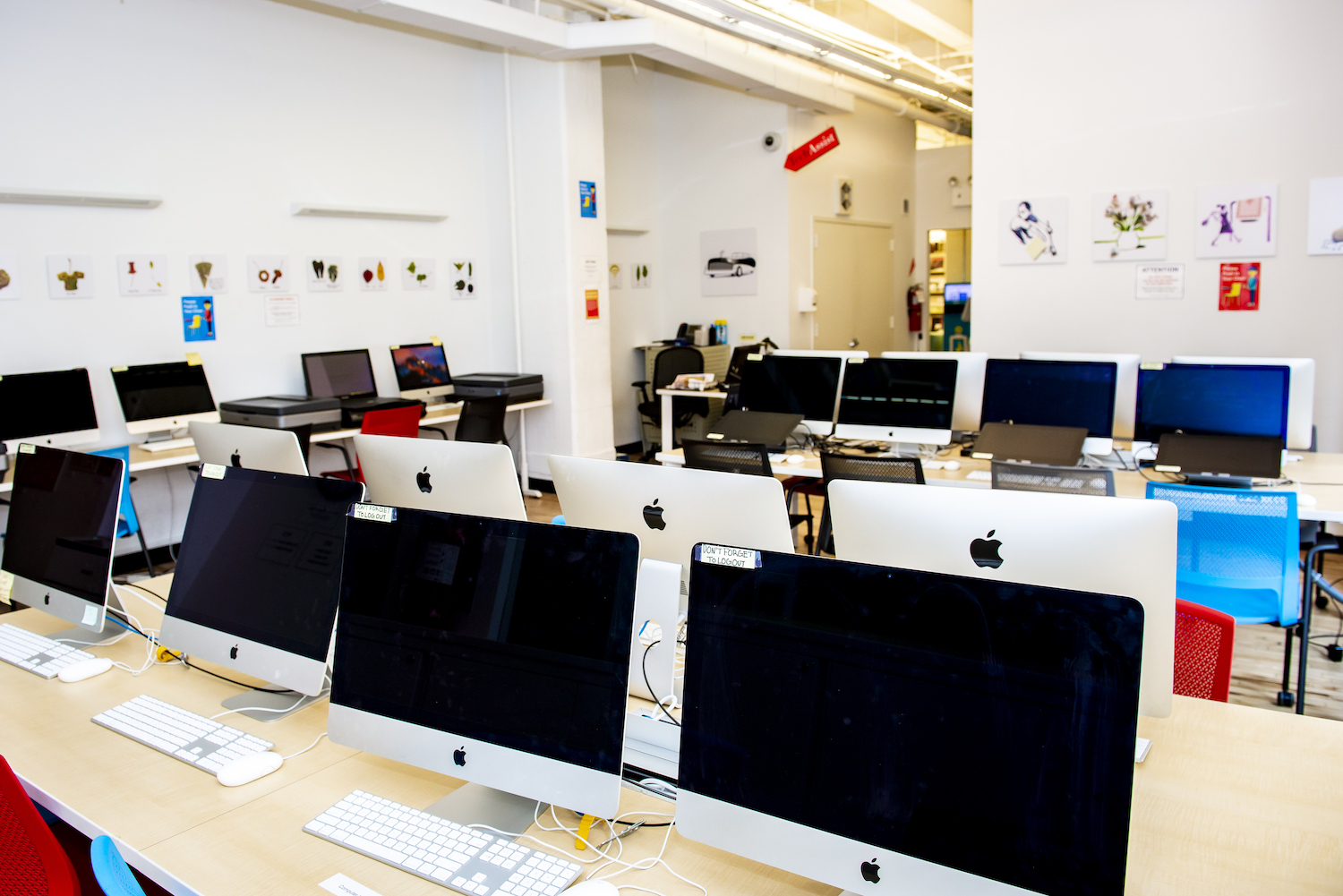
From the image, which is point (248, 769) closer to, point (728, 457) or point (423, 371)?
point (728, 457)

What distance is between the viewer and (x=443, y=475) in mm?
2264

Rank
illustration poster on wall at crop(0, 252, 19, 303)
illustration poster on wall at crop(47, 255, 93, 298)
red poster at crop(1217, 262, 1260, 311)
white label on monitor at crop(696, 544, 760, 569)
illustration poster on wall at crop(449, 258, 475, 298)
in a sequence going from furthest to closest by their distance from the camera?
illustration poster on wall at crop(449, 258, 475, 298) < red poster at crop(1217, 262, 1260, 311) < illustration poster on wall at crop(47, 255, 93, 298) < illustration poster on wall at crop(0, 252, 19, 303) < white label on monitor at crop(696, 544, 760, 569)

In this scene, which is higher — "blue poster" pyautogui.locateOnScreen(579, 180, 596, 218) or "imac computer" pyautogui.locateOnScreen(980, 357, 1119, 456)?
"blue poster" pyautogui.locateOnScreen(579, 180, 596, 218)

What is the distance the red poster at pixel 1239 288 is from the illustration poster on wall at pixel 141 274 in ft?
19.5

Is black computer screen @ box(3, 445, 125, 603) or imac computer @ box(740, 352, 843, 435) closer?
black computer screen @ box(3, 445, 125, 603)

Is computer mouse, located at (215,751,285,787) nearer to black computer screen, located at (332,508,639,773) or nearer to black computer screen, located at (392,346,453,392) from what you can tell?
black computer screen, located at (332,508,639,773)

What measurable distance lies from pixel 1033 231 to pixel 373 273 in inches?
170

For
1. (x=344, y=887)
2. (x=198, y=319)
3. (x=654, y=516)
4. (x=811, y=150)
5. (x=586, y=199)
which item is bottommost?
(x=344, y=887)

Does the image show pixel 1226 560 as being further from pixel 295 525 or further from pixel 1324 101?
pixel 1324 101

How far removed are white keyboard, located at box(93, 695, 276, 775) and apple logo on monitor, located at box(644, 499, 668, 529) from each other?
853mm

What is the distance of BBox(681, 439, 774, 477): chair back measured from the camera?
12.1 ft

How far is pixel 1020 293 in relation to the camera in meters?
→ 5.73

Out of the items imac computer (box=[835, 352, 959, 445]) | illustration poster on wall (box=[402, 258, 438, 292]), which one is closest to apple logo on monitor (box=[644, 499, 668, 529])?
imac computer (box=[835, 352, 959, 445])

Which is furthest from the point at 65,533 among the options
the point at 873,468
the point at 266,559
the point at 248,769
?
the point at 873,468
